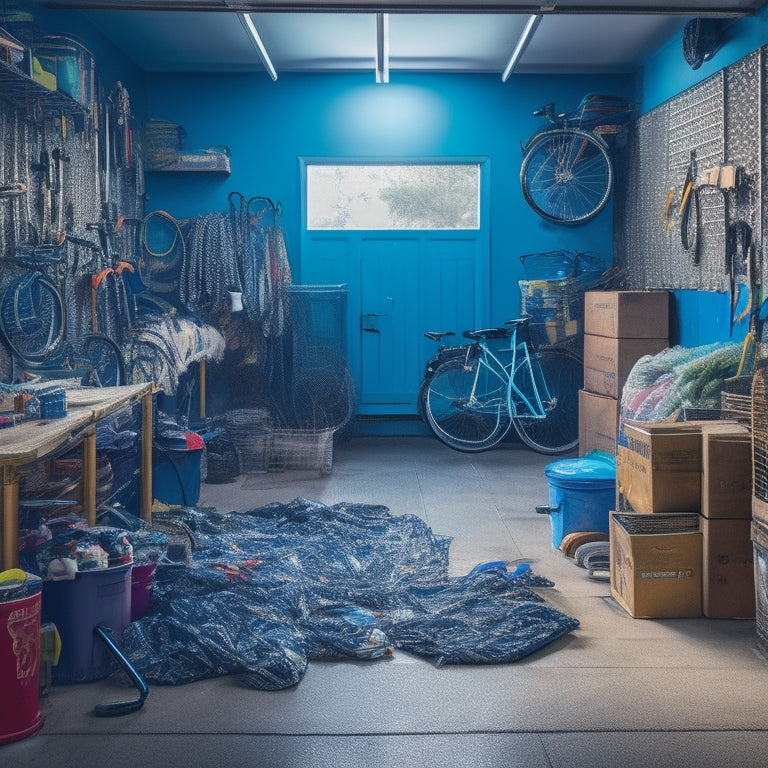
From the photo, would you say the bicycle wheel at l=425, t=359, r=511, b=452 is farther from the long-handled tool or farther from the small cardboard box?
the long-handled tool

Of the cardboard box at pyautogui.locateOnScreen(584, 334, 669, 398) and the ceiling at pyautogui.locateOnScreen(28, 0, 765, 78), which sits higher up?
the ceiling at pyautogui.locateOnScreen(28, 0, 765, 78)

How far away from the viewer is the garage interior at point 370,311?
306cm

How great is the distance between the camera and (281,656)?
3.40 metres

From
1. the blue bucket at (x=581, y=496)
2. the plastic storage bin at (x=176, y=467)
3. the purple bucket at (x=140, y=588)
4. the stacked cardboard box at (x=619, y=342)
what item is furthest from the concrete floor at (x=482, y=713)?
the stacked cardboard box at (x=619, y=342)

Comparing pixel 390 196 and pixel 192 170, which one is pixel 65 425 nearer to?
pixel 192 170

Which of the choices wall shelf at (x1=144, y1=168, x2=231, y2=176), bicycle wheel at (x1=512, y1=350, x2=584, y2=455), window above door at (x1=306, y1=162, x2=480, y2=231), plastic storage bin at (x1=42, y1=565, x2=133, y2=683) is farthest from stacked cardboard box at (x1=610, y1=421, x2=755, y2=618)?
wall shelf at (x1=144, y1=168, x2=231, y2=176)

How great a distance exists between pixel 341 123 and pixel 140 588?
580 cm

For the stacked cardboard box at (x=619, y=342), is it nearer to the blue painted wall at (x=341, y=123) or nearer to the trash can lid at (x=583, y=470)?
the trash can lid at (x=583, y=470)

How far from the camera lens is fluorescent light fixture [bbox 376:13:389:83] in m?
6.64

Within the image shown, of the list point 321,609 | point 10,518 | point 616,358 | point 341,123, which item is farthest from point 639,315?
point 10,518

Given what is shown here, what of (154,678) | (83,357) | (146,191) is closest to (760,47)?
(83,357)

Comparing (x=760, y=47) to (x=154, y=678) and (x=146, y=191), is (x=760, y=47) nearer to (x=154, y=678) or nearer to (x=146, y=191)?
(x=154, y=678)

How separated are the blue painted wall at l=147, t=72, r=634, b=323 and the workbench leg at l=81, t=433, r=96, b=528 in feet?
16.3

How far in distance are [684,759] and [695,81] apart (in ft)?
17.1
